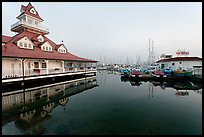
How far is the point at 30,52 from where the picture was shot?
635 inches

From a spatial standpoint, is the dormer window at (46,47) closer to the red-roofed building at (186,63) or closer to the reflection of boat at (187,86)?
the reflection of boat at (187,86)

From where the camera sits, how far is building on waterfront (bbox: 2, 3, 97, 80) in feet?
43.9

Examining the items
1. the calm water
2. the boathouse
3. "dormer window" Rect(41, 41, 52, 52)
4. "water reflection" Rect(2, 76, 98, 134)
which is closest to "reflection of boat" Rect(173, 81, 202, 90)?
the calm water

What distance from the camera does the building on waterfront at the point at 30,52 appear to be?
13.4m

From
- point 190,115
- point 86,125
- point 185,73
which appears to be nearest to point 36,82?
point 86,125

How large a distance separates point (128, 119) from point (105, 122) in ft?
4.12

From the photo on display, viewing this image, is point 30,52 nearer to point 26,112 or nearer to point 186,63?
point 26,112

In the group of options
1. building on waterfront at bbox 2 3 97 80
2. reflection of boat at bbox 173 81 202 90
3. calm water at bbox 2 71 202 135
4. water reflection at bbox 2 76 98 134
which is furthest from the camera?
reflection of boat at bbox 173 81 202 90

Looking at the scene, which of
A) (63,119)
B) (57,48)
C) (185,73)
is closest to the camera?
(63,119)

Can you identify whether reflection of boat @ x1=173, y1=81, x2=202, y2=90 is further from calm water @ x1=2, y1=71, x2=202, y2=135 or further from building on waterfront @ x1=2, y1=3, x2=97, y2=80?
building on waterfront @ x1=2, y1=3, x2=97, y2=80

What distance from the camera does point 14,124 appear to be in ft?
18.5

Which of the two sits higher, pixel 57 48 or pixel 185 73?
pixel 57 48

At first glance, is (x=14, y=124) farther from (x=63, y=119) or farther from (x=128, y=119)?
(x=128, y=119)

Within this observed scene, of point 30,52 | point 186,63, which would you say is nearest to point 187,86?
point 186,63
